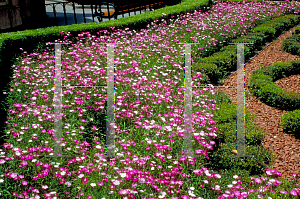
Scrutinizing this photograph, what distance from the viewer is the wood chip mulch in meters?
4.32

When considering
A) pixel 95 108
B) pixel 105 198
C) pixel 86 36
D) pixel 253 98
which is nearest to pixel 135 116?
pixel 95 108

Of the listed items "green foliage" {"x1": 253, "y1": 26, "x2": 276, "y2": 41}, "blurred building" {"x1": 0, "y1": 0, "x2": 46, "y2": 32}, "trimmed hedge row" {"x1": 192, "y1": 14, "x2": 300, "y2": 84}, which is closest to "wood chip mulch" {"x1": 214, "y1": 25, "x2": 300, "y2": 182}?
"trimmed hedge row" {"x1": 192, "y1": 14, "x2": 300, "y2": 84}

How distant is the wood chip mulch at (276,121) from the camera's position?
4.32 metres

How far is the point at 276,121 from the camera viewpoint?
18.2 feet

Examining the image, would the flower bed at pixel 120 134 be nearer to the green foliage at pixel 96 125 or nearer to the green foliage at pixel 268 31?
the green foliage at pixel 96 125

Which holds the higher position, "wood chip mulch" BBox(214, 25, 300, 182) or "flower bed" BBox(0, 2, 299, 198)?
"flower bed" BBox(0, 2, 299, 198)

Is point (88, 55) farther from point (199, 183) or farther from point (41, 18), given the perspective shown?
point (41, 18)

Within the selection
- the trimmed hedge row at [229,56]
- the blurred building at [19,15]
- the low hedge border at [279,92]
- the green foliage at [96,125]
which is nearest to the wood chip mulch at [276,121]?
the low hedge border at [279,92]

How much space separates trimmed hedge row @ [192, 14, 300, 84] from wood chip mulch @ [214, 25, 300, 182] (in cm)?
31

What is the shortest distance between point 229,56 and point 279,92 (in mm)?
2136

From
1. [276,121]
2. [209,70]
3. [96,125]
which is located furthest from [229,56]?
[96,125]

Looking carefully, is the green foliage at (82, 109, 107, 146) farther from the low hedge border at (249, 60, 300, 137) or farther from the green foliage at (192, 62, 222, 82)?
the low hedge border at (249, 60, 300, 137)

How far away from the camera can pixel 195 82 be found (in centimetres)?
650

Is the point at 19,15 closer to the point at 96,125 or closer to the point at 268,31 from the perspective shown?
the point at 96,125
